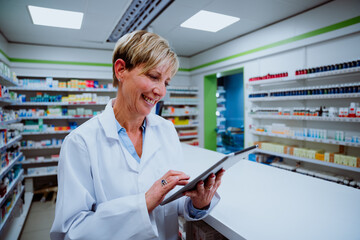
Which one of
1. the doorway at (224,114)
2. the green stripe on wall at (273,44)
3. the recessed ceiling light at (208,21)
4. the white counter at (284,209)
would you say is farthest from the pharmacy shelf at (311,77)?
the white counter at (284,209)

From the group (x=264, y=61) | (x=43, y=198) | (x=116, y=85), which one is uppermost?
(x=264, y=61)

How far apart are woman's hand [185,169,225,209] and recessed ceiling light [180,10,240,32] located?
3951 millimetres

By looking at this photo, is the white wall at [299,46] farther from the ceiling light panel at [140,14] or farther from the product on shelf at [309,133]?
the ceiling light panel at [140,14]

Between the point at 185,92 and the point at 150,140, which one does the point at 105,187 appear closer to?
the point at 150,140

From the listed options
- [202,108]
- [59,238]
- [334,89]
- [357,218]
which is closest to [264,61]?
[334,89]

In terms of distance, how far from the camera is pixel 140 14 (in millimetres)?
3988

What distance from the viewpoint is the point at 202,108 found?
7.55 metres

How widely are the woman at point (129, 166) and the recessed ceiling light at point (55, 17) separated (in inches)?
149

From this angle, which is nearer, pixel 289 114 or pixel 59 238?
pixel 59 238

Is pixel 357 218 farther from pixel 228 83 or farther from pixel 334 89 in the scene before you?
pixel 228 83

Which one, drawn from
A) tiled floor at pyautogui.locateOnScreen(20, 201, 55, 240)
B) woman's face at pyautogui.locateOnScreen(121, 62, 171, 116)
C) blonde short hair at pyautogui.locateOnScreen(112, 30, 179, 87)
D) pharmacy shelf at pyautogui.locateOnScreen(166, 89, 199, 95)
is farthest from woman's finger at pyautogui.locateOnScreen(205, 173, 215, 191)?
pharmacy shelf at pyautogui.locateOnScreen(166, 89, 199, 95)

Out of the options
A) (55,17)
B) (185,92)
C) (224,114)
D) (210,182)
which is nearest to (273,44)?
(185,92)

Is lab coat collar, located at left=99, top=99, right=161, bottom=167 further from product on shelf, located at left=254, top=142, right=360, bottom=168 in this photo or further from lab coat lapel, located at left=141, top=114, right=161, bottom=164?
product on shelf, located at left=254, top=142, right=360, bottom=168

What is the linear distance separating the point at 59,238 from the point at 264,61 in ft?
17.1
